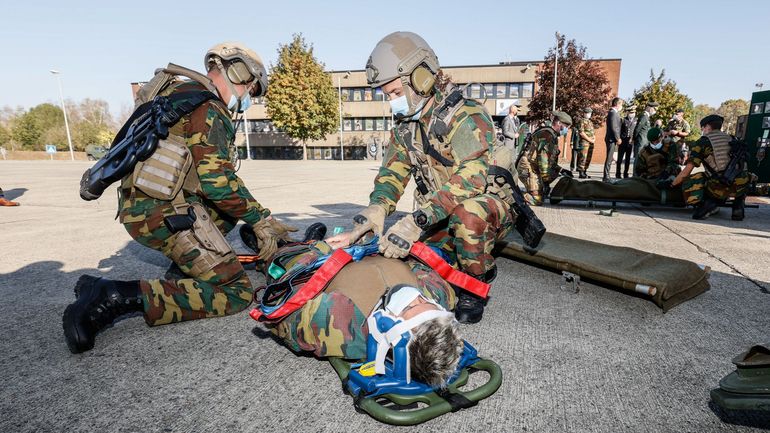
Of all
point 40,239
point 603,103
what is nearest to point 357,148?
point 603,103

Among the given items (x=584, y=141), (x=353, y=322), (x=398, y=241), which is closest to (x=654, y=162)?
(x=584, y=141)

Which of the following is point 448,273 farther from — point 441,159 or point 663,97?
point 663,97

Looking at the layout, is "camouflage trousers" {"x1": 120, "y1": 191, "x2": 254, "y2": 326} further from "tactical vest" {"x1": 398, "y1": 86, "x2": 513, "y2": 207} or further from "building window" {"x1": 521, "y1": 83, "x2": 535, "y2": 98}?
"building window" {"x1": 521, "y1": 83, "x2": 535, "y2": 98}

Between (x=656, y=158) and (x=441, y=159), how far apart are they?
7.39m

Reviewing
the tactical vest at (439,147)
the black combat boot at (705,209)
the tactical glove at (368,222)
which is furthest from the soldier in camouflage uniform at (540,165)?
the tactical glove at (368,222)

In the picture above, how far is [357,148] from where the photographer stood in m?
43.0

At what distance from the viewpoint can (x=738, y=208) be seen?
633 centimetres

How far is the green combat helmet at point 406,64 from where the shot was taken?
2.99 m

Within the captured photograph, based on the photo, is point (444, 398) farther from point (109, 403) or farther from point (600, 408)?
point (109, 403)

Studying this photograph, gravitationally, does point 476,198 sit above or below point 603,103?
below

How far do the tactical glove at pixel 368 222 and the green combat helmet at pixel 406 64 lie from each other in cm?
85

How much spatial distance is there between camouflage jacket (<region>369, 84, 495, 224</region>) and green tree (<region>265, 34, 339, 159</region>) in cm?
3373

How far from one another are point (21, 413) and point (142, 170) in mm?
1397

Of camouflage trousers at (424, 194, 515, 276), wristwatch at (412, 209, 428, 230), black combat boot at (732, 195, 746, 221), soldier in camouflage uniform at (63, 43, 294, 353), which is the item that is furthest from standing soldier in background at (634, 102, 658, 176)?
soldier in camouflage uniform at (63, 43, 294, 353)
